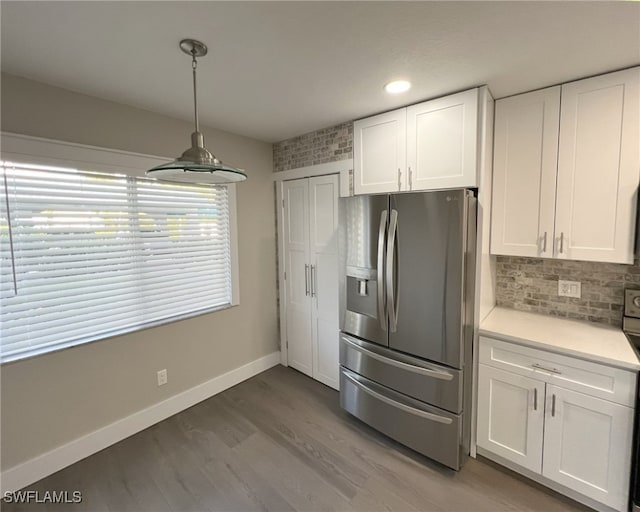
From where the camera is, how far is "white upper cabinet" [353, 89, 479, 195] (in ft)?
6.41

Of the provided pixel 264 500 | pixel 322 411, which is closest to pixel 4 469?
pixel 264 500

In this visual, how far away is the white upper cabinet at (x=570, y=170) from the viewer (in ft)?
5.59

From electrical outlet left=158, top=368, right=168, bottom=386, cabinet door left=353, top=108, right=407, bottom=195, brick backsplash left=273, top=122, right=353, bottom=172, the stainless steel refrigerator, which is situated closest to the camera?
the stainless steel refrigerator

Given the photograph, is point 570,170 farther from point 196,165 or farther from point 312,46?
point 196,165

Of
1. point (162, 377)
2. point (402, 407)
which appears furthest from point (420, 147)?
point (162, 377)

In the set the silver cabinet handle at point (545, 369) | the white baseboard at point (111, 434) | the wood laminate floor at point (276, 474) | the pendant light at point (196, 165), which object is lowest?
the wood laminate floor at point (276, 474)

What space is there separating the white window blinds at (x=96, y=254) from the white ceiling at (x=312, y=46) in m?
0.68

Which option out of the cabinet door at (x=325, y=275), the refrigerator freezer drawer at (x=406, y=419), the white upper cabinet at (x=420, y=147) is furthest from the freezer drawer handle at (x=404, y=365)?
the white upper cabinet at (x=420, y=147)

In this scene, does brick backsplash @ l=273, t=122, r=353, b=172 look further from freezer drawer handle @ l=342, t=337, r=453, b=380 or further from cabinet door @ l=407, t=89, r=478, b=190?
freezer drawer handle @ l=342, t=337, r=453, b=380

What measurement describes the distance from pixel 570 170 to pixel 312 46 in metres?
1.72

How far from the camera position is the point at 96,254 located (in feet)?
6.98

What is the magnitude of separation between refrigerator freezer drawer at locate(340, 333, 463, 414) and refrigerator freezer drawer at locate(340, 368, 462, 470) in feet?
0.19

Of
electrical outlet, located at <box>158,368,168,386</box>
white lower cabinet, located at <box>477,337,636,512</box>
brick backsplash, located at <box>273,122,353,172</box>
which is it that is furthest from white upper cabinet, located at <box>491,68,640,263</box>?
electrical outlet, located at <box>158,368,168,386</box>

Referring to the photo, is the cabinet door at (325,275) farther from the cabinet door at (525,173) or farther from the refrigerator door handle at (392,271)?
the cabinet door at (525,173)
